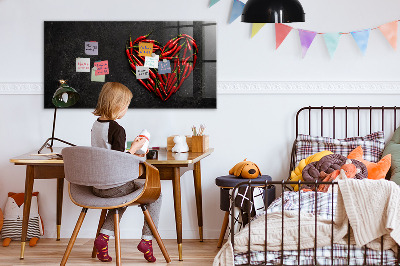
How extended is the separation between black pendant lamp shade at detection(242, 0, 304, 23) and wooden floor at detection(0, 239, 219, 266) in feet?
5.02

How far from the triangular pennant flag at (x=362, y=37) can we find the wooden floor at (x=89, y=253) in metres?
1.74

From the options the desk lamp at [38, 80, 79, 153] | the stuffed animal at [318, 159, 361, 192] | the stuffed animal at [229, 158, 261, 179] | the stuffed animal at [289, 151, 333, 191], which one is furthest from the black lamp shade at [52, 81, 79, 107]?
the stuffed animal at [318, 159, 361, 192]

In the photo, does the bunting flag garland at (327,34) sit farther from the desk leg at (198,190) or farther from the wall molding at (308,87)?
the desk leg at (198,190)

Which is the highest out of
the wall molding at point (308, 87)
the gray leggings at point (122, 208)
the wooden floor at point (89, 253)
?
the wall molding at point (308, 87)

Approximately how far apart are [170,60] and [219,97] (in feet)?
1.46

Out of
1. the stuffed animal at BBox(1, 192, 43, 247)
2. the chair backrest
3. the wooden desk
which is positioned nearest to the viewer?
the chair backrest

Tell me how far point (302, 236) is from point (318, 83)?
1629 millimetres

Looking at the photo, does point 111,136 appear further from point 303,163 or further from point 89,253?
point 303,163

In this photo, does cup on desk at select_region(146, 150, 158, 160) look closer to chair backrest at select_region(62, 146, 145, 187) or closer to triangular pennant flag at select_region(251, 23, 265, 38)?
chair backrest at select_region(62, 146, 145, 187)

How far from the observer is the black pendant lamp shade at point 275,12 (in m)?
3.17

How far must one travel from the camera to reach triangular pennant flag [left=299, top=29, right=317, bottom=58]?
4.37 metres

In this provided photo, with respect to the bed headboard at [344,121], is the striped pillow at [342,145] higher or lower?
lower

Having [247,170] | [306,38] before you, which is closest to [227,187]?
[247,170]

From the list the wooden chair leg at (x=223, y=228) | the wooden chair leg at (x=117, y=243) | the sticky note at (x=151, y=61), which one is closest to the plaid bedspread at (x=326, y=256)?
the wooden chair leg at (x=117, y=243)
